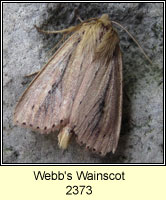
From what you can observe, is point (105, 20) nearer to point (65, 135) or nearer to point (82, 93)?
point (82, 93)

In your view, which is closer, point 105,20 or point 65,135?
point 65,135

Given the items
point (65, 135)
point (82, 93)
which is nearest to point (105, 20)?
point (82, 93)

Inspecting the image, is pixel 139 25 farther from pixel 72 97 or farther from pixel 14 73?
pixel 14 73

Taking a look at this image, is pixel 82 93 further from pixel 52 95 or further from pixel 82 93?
pixel 52 95

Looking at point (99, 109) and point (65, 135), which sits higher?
point (99, 109)

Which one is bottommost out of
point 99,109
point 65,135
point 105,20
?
point 65,135

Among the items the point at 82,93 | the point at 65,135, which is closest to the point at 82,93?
the point at 82,93
